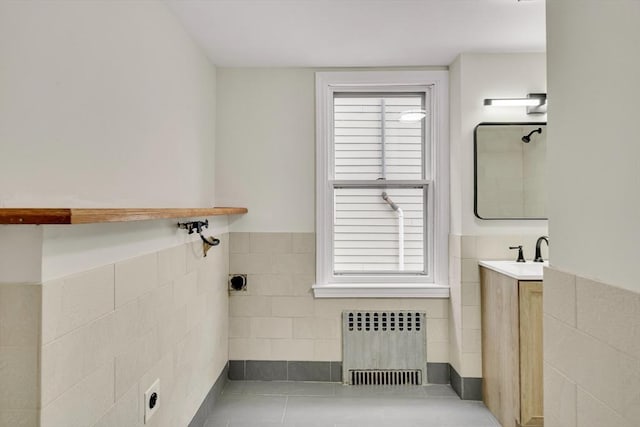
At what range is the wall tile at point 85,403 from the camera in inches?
39.0

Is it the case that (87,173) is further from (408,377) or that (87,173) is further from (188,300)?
(408,377)

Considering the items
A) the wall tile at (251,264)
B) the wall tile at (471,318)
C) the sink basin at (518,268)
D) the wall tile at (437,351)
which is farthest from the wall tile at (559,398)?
the wall tile at (251,264)

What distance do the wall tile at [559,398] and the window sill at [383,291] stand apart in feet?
4.83

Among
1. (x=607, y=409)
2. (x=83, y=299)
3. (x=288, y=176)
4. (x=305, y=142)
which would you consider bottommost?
(x=607, y=409)

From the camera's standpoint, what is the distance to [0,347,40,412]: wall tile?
3.08 feet

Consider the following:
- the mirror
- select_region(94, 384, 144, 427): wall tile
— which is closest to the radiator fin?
the mirror

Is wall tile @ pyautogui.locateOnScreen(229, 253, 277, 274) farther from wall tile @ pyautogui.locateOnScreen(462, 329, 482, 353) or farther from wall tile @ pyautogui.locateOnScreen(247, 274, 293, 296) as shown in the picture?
wall tile @ pyautogui.locateOnScreen(462, 329, 482, 353)

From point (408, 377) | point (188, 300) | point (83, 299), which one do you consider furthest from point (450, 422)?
point (83, 299)

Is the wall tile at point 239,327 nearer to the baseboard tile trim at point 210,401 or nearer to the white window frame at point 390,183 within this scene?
the baseboard tile trim at point 210,401

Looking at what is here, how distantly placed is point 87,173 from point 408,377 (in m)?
2.41

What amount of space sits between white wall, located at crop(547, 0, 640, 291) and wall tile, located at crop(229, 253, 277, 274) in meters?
1.95

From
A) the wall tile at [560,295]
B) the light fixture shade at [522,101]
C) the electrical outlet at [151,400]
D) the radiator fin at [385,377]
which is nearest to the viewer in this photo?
the wall tile at [560,295]

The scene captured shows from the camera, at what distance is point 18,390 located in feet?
3.09

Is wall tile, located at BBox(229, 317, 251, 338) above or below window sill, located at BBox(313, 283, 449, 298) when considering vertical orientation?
below
